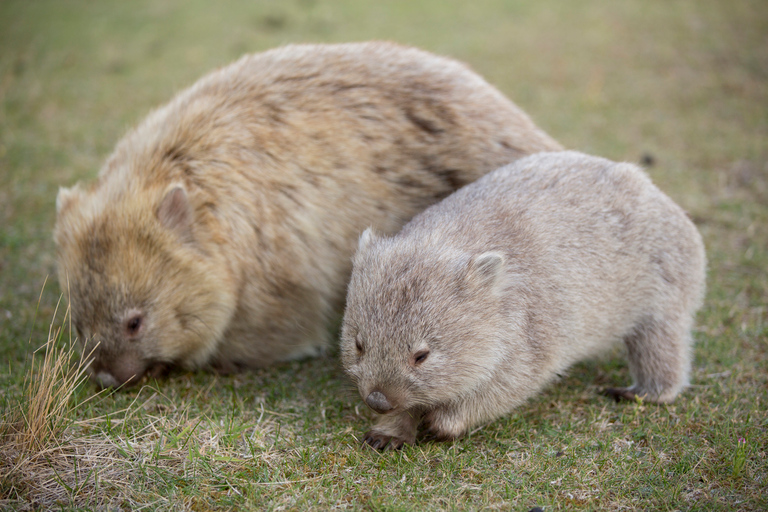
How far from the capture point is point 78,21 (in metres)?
11.8

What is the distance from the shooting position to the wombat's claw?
13.9ft

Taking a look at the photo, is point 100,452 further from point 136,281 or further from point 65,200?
point 65,200

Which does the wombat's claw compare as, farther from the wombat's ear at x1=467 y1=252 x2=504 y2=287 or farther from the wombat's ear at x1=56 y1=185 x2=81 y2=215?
the wombat's ear at x1=56 y1=185 x2=81 y2=215

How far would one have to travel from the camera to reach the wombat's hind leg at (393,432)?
3.71 metres

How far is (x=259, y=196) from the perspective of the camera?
4.46 m

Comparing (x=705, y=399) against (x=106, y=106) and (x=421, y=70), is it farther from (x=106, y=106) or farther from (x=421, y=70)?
(x=106, y=106)

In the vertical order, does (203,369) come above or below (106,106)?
below

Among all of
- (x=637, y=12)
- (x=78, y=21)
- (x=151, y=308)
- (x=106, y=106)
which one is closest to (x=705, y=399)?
(x=151, y=308)

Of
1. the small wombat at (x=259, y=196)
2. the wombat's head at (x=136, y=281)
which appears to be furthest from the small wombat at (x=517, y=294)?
the wombat's head at (x=136, y=281)

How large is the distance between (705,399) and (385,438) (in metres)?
2.06

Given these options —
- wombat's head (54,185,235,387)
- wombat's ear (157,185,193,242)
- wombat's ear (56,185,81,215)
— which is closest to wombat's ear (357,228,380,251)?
wombat's head (54,185,235,387)

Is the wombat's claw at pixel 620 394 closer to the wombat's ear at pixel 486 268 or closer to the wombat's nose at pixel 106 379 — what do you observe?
the wombat's ear at pixel 486 268

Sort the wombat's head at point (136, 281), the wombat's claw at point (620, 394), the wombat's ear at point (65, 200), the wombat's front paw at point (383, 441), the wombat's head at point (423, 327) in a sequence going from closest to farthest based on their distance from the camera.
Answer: the wombat's head at point (423, 327)
the wombat's front paw at point (383, 441)
the wombat's head at point (136, 281)
the wombat's claw at point (620, 394)
the wombat's ear at point (65, 200)

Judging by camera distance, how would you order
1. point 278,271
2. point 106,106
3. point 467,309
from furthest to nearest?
point 106,106 → point 278,271 → point 467,309
